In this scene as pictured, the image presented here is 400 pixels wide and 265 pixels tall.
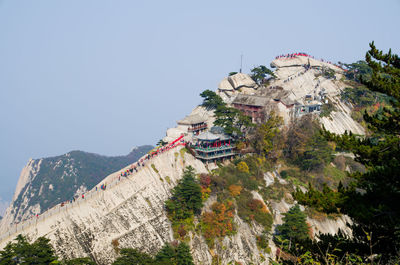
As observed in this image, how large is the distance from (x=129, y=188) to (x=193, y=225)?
30.3 feet

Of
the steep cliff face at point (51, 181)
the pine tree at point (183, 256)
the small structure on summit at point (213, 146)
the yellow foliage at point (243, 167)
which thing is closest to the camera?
the pine tree at point (183, 256)

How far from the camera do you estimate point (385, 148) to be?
16.0m

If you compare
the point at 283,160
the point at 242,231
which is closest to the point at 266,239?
the point at 242,231

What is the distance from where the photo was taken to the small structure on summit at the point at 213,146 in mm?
44031

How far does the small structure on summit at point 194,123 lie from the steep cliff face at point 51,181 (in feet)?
167

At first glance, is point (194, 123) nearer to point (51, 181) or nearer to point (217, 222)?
point (217, 222)

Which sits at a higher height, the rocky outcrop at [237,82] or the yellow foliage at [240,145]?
the rocky outcrop at [237,82]

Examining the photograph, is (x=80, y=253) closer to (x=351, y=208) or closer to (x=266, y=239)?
(x=266, y=239)

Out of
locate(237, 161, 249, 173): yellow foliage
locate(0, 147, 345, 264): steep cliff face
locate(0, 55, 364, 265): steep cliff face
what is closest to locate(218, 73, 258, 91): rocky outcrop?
locate(0, 55, 364, 265): steep cliff face

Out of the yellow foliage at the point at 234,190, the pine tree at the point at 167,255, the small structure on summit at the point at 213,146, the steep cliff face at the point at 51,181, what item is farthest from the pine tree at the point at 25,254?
the steep cliff face at the point at 51,181

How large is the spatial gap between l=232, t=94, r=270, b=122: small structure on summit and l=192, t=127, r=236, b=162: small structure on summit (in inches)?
418

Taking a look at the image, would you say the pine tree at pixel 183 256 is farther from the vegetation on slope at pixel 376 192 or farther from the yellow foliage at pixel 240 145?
the yellow foliage at pixel 240 145

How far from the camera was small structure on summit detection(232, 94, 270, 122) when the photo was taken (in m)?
54.2

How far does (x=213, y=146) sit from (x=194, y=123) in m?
7.47
